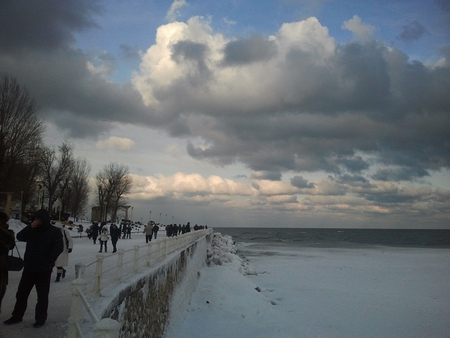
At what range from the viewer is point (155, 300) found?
26.2ft

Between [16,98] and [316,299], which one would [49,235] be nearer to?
[316,299]

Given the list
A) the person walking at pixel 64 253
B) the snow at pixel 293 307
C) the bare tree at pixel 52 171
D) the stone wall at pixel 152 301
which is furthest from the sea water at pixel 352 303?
the bare tree at pixel 52 171

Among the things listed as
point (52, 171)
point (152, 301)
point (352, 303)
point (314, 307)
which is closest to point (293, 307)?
point (314, 307)

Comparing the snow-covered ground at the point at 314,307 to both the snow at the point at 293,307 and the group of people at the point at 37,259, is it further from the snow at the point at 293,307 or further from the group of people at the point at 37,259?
the group of people at the point at 37,259

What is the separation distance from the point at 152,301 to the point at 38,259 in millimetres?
3026

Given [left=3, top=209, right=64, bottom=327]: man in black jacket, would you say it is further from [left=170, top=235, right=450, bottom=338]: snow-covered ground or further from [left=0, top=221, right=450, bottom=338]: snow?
[left=170, top=235, right=450, bottom=338]: snow-covered ground

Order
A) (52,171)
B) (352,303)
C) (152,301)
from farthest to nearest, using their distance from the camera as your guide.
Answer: (52,171) → (352,303) → (152,301)

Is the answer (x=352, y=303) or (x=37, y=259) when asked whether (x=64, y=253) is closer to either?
(x=37, y=259)

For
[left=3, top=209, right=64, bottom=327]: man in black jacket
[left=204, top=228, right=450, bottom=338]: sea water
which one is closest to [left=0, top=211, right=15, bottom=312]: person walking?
[left=3, top=209, right=64, bottom=327]: man in black jacket

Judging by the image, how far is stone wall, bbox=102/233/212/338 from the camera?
555 centimetres

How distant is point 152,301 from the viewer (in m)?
7.67

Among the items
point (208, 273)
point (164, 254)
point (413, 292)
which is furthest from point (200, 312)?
point (413, 292)

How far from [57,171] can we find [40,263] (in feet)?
164

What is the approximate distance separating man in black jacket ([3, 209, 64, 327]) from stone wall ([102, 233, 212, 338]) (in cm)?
102
